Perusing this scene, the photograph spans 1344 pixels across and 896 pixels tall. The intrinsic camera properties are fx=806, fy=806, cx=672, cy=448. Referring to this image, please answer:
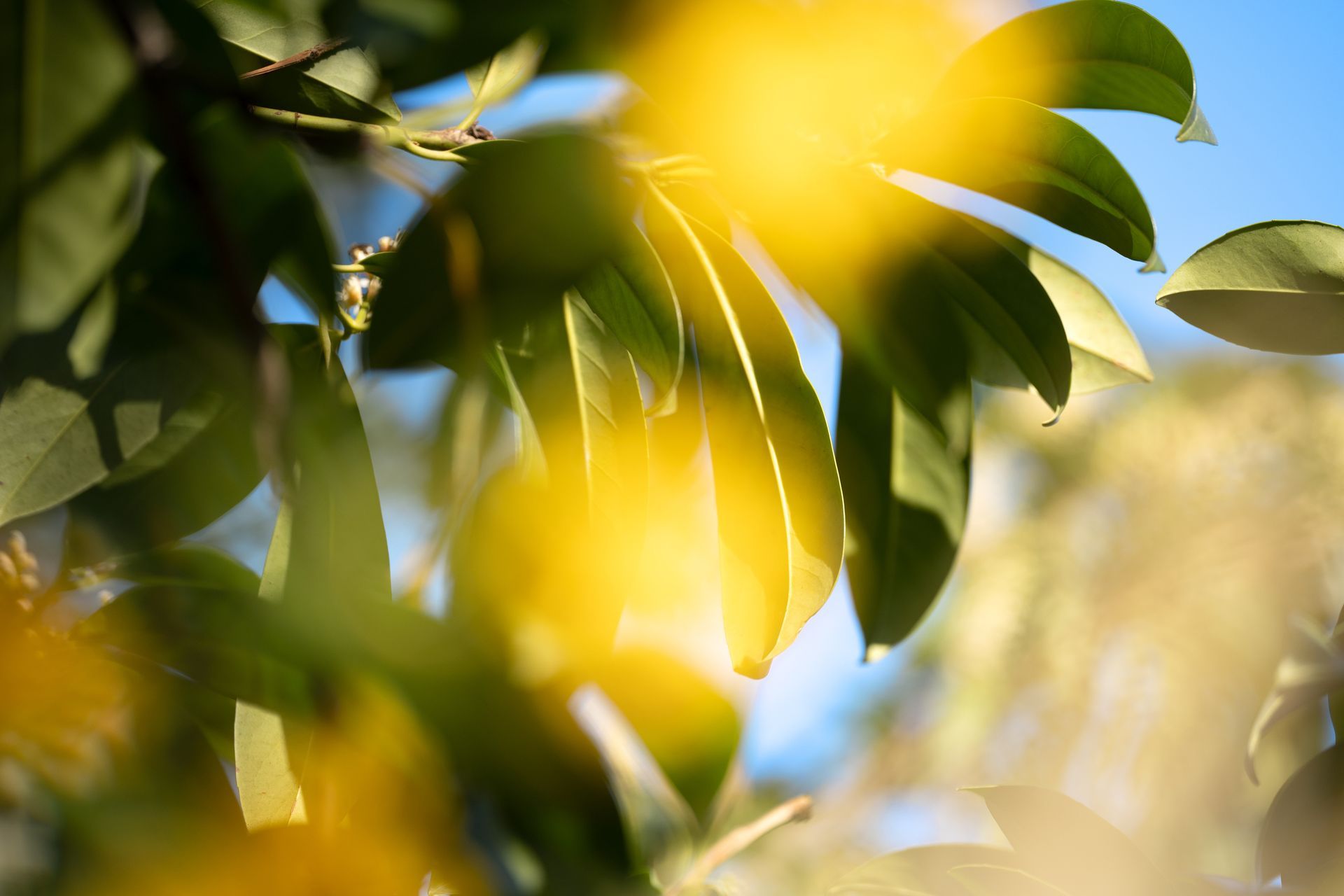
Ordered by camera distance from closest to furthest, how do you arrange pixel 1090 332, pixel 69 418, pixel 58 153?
pixel 58 153, pixel 69 418, pixel 1090 332

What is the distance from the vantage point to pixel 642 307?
1.11 feet

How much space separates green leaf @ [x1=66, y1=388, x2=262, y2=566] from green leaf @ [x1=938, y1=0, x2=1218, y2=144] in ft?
1.17

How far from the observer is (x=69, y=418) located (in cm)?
32

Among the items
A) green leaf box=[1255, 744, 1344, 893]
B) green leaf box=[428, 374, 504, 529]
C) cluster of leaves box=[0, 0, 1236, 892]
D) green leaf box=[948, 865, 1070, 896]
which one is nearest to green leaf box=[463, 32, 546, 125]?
cluster of leaves box=[0, 0, 1236, 892]

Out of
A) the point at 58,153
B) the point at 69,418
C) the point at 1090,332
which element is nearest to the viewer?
the point at 58,153

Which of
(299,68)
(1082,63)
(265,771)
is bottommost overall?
(265,771)

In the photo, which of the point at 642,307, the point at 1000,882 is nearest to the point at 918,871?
the point at 1000,882

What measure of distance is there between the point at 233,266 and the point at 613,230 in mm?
123

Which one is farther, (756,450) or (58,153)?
(756,450)

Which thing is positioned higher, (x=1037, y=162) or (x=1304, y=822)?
(x=1037, y=162)

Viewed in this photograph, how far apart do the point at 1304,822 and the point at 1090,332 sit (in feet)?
0.86

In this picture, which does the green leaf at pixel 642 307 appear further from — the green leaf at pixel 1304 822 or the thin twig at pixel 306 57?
the green leaf at pixel 1304 822

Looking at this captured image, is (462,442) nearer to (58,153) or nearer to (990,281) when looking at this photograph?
(58,153)

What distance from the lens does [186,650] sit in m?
0.26
